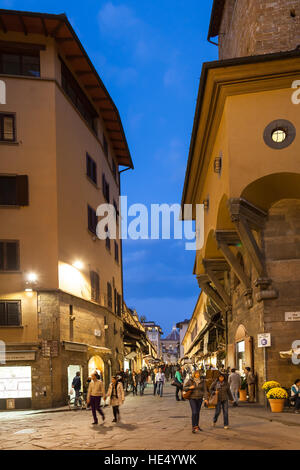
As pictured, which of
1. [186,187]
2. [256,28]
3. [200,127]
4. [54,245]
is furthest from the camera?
[186,187]

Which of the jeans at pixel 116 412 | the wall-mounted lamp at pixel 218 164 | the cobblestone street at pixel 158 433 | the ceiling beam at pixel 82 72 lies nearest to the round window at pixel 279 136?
the wall-mounted lamp at pixel 218 164

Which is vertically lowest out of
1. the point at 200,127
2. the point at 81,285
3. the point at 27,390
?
the point at 27,390

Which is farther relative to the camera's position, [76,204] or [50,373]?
[76,204]

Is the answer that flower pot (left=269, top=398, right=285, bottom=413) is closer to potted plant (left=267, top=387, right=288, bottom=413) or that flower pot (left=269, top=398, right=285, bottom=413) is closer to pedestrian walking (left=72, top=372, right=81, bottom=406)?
potted plant (left=267, top=387, right=288, bottom=413)

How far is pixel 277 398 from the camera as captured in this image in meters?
18.4

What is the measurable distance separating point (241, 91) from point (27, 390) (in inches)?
632

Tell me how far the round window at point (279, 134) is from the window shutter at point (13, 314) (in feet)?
44.6

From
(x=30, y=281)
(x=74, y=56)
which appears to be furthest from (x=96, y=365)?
(x=74, y=56)

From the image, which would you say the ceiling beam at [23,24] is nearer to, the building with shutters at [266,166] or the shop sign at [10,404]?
the building with shutters at [266,166]

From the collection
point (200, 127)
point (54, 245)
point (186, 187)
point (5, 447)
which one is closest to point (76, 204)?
point (54, 245)

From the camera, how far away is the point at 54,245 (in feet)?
88.7

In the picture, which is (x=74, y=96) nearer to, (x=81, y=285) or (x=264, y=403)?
(x=81, y=285)

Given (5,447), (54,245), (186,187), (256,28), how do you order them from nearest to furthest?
1. (5,447)
2. (256,28)
3. (54,245)
4. (186,187)

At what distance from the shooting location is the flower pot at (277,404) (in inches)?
728
